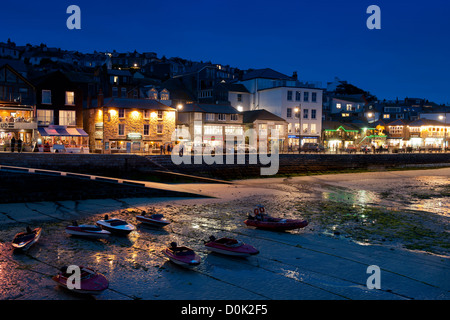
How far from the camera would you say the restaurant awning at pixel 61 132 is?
2028 inches

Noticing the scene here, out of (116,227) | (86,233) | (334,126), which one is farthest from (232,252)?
(334,126)

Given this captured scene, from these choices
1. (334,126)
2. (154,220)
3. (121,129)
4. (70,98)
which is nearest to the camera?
(154,220)

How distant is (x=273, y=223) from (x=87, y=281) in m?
12.2

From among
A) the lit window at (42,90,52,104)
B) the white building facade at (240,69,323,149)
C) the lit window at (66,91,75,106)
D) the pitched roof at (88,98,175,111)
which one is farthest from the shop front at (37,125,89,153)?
the white building facade at (240,69,323,149)

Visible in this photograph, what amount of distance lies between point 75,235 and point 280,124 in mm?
57342

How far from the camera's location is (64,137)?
56.3 metres

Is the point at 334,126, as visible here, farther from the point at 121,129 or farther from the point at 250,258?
the point at 250,258

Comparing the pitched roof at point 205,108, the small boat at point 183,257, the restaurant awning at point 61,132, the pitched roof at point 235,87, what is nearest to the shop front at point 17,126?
the restaurant awning at point 61,132

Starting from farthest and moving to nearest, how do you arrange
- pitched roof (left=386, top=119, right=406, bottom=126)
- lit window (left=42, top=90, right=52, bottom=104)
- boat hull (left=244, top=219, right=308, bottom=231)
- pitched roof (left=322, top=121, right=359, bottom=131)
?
pitched roof (left=386, top=119, right=406, bottom=126) → pitched roof (left=322, top=121, right=359, bottom=131) → lit window (left=42, top=90, right=52, bottom=104) → boat hull (left=244, top=219, right=308, bottom=231)

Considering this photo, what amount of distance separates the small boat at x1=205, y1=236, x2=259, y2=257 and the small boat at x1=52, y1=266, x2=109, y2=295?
18.9 ft

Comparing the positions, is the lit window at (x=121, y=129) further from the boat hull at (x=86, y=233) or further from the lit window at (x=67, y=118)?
the boat hull at (x=86, y=233)

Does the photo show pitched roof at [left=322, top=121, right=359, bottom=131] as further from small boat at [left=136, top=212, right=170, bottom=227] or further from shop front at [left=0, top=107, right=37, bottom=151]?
small boat at [left=136, top=212, right=170, bottom=227]

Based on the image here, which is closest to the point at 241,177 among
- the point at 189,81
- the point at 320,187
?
the point at 320,187

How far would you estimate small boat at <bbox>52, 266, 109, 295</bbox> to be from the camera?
1381cm
